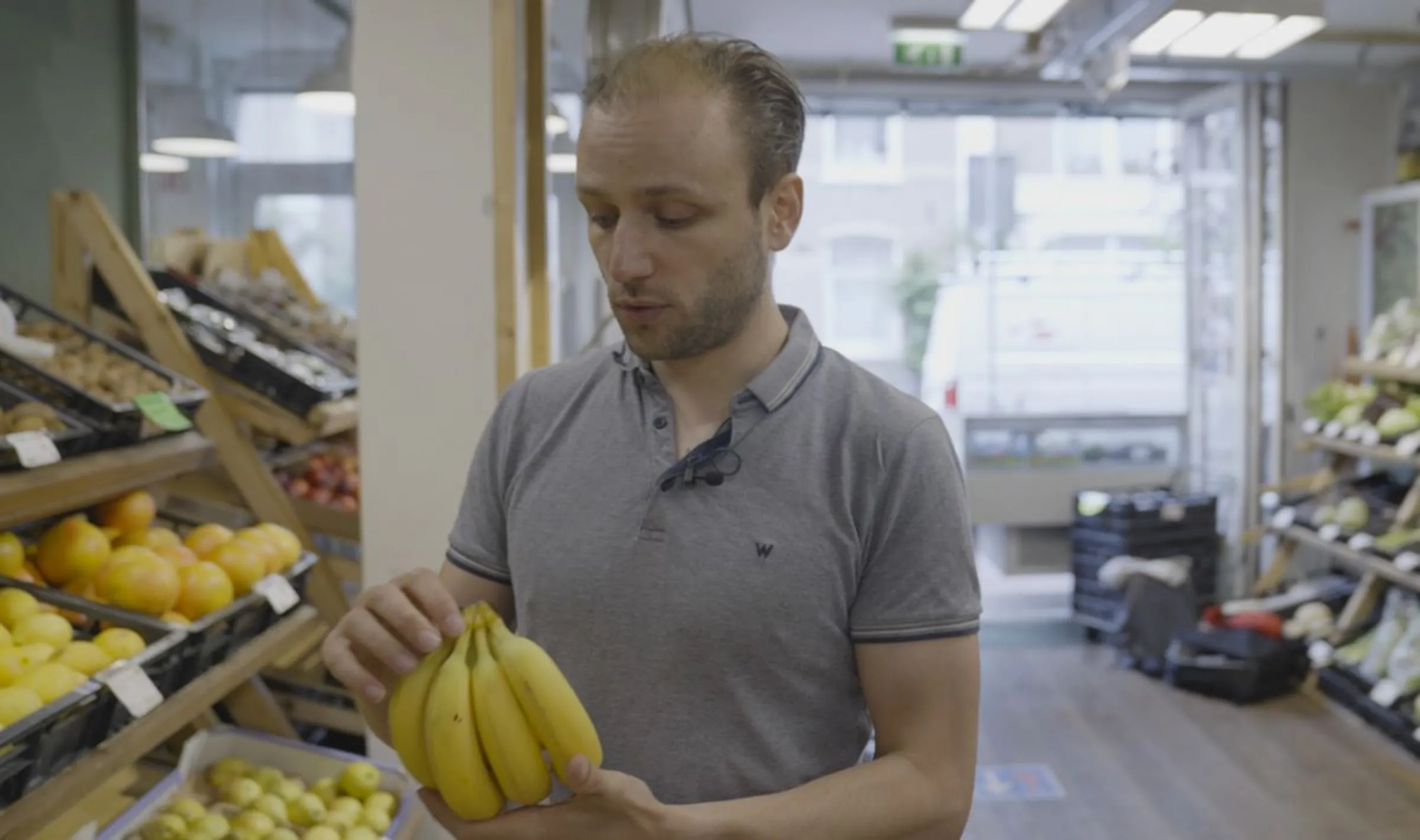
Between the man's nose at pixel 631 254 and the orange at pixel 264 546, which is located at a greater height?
the man's nose at pixel 631 254

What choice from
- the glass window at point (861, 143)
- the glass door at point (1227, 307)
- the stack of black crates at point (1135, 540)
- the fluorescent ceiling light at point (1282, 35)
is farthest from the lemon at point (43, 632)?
the glass window at point (861, 143)

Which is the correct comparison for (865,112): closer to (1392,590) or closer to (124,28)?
(1392,590)

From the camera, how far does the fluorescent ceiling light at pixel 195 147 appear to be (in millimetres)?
4199

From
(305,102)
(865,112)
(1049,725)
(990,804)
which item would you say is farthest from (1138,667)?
(305,102)

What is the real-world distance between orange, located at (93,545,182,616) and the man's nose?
4.73ft

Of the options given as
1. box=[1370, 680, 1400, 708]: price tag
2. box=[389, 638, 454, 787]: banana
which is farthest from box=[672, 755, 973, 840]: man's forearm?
box=[1370, 680, 1400, 708]: price tag

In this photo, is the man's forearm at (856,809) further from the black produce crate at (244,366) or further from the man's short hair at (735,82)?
the black produce crate at (244,366)

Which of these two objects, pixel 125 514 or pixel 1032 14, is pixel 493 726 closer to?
pixel 125 514

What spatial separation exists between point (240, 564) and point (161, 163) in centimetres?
230

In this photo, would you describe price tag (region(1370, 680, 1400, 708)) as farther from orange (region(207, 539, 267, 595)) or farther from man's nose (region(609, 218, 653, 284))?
man's nose (region(609, 218, 653, 284))

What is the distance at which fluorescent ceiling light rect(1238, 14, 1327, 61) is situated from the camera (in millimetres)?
4676

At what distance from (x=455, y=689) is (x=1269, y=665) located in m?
5.33

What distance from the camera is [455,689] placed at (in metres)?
1.08

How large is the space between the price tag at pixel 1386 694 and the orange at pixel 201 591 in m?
4.51
